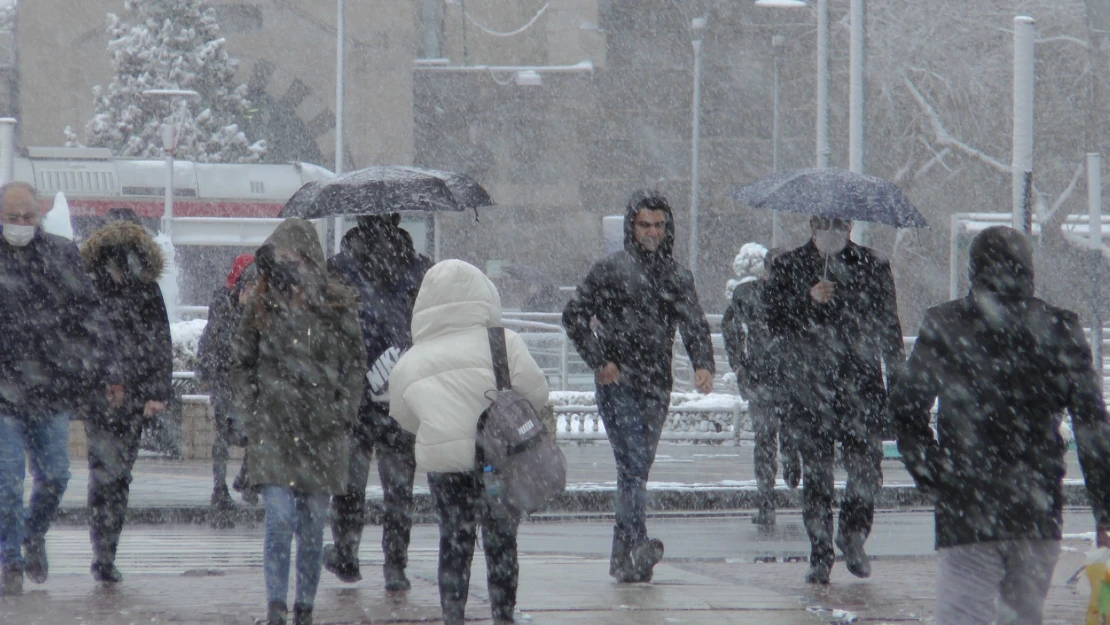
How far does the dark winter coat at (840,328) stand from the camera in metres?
7.70

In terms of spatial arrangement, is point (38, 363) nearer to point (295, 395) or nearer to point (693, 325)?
point (295, 395)

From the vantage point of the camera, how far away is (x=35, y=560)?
290 inches

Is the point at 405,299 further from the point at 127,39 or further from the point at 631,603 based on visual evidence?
the point at 127,39

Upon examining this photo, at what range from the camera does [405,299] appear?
294 inches

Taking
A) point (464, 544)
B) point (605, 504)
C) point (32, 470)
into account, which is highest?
point (32, 470)

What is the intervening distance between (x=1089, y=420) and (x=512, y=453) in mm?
2085

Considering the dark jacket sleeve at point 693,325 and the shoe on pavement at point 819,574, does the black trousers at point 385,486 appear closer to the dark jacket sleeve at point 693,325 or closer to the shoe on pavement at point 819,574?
the dark jacket sleeve at point 693,325

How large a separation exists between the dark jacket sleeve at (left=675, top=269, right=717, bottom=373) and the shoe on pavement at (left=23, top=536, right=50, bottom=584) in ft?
10.5

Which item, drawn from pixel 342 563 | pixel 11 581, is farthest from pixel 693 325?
pixel 11 581

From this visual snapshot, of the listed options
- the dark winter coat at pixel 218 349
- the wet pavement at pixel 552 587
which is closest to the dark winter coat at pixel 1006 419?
the wet pavement at pixel 552 587

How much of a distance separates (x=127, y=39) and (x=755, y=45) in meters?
19.1

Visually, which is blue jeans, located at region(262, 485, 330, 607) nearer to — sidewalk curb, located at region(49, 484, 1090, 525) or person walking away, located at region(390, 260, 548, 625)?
A: person walking away, located at region(390, 260, 548, 625)

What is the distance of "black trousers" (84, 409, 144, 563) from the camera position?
762cm

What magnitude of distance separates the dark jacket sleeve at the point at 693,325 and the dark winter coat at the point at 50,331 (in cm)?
270
